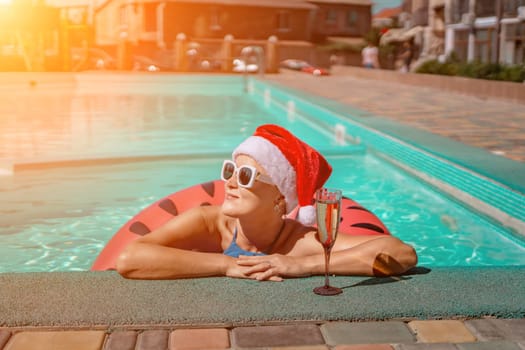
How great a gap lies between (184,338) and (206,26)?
4626 cm

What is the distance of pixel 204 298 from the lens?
290cm

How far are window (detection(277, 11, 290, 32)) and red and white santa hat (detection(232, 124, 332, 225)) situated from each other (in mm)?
46491

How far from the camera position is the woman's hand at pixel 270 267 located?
3125mm

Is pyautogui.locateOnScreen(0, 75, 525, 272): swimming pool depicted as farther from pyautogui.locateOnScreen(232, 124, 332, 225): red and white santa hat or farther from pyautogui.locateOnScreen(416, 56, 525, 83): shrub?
pyautogui.locateOnScreen(416, 56, 525, 83): shrub

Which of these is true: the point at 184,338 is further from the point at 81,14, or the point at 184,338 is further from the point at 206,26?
the point at 206,26

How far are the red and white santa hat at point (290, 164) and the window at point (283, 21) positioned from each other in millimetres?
46491

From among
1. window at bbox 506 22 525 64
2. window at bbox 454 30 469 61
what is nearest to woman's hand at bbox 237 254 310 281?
window at bbox 506 22 525 64

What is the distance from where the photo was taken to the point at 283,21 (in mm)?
49000

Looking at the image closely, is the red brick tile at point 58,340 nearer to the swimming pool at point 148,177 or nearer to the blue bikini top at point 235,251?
the blue bikini top at point 235,251

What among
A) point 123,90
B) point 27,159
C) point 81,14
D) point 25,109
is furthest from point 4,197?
point 81,14

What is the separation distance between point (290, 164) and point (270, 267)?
0.46 m

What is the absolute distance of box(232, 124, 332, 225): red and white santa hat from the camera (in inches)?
125

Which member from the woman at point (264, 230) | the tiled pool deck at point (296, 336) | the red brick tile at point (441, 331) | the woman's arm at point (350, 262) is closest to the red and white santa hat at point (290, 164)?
the woman at point (264, 230)

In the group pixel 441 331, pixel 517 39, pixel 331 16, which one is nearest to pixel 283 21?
pixel 331 16
